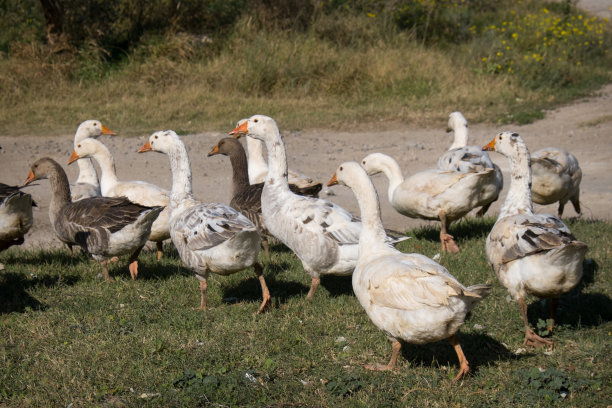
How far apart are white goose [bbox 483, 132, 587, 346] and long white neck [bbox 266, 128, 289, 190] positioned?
7.11ft

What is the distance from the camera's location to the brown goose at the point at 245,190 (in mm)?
7758

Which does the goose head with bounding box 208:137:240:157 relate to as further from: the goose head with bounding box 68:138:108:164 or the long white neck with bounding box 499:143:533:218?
the long white neck with bounding box 499:143:533:218

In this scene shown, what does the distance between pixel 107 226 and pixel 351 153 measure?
677 cm

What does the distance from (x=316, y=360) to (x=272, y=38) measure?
13.5 m

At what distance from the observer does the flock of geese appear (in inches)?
179

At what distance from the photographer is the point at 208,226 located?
597cm

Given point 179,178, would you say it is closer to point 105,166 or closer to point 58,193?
point 58,193

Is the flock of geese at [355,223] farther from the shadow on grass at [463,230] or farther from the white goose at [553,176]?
the shadow on grass at [463,230]

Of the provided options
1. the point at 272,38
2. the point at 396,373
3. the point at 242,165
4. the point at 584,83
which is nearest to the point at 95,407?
the point at 396,373

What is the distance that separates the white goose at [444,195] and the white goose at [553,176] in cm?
71

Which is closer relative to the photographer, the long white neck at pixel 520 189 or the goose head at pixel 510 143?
the long white neck at pixel 520 189

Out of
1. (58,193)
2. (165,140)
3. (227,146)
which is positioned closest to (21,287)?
(58,193)

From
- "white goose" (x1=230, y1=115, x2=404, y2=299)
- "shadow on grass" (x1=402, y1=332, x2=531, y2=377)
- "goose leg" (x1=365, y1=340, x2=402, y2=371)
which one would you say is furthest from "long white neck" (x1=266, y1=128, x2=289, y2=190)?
"goose leg" (x1=365, y1=340, x2=402, y2=371)

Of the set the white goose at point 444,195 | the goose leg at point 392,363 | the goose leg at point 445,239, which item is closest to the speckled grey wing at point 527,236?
the goose leg at point 392,363
